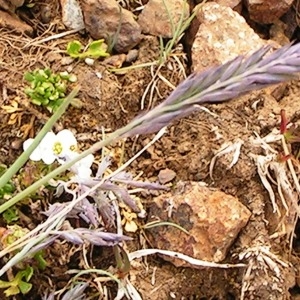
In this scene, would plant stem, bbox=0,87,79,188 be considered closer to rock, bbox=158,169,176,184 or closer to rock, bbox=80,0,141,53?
rock, bbox=158,169,176,184

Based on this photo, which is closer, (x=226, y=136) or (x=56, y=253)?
(x=56, y=253)

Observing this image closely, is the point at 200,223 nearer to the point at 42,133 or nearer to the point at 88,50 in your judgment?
the point at 88,50

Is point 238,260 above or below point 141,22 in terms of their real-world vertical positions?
below

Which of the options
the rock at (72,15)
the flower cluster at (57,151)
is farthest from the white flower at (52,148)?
the rock at (72,15)

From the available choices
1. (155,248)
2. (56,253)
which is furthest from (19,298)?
(155,248)

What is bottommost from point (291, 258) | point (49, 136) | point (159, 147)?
point (291, 258)

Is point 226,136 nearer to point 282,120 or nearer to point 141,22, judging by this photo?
point 282,120

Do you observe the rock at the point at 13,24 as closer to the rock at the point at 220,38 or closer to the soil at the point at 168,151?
the soil at the point at 168,151

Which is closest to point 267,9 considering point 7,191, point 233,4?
point 233,4
